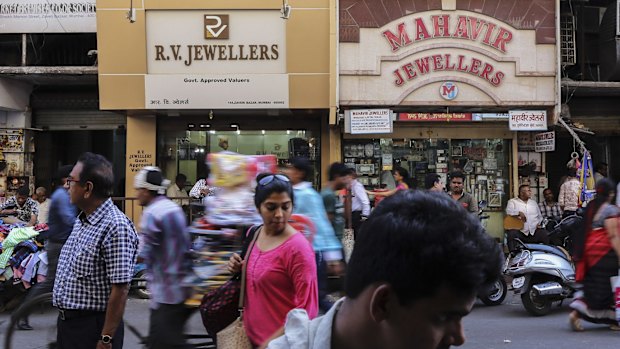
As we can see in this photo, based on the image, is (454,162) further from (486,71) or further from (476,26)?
(476,26)

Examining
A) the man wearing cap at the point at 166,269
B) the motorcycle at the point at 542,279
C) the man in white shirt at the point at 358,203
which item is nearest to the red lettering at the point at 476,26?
the man in white shirt at the point at 358,203

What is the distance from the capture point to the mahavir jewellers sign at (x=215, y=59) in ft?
42.9

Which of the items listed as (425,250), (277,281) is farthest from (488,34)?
(425,250)

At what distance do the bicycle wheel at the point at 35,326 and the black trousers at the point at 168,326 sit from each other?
1.22 m

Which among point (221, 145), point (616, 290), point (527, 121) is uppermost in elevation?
point (527, 121)

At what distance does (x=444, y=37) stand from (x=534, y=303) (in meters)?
6.32

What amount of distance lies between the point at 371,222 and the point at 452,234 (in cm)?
17

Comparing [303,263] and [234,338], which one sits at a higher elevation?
[303,263]

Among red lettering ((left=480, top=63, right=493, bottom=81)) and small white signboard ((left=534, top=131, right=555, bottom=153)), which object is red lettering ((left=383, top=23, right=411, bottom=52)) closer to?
red lettering ((left=480, top=63, right=493, bottom=81))

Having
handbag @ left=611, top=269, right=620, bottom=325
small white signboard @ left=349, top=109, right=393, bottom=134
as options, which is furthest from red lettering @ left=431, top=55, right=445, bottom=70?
handbag @ left=611, top=269, right=620, bottom=325

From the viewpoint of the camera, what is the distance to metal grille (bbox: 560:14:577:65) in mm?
13984

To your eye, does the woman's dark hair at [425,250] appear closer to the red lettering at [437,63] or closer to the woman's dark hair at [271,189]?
the woman's dark hair at [271,189]

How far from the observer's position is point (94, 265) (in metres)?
3.58

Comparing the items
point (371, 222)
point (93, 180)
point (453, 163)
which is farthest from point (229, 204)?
point (453, 163)
